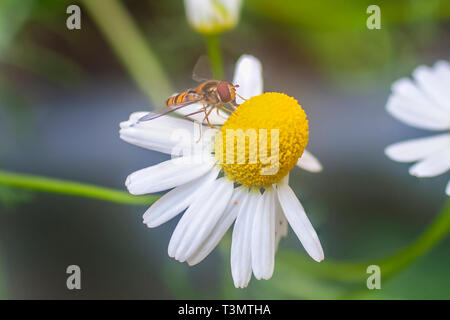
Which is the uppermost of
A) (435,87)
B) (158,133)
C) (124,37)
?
(124,37)

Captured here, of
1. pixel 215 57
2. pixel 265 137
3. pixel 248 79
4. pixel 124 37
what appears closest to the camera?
pixel 265 137

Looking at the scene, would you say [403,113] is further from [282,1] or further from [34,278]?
[34,278]

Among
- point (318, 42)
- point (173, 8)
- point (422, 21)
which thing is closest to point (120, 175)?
point (173, 8)

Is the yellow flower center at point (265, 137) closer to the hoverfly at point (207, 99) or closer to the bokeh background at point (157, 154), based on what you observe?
the hoverfly at point (207, 99)

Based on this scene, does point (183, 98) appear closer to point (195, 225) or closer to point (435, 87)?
point (195, 225)

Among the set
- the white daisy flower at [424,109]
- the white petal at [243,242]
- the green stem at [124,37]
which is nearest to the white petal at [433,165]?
the white daisy flower at [424,109]

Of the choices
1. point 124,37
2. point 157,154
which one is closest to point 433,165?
point 157,154
